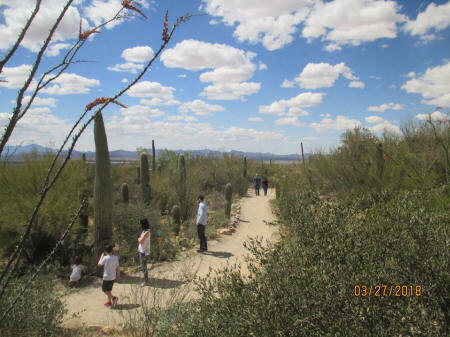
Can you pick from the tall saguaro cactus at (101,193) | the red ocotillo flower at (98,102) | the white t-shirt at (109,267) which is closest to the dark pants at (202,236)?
the tall saguaro cactus at (101,193)

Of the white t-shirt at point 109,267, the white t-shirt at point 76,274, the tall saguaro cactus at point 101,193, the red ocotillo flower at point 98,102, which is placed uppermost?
the red ocotillo flower at point 98,102

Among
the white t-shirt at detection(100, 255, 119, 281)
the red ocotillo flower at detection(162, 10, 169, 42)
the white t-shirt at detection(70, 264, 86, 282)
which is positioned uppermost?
the red ocotillo flower at detection(162, 10, 169, 42)

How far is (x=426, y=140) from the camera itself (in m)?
9.77

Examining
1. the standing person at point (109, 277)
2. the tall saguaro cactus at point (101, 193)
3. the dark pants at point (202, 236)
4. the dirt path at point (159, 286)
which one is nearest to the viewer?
the dirt path at point (159, 286)

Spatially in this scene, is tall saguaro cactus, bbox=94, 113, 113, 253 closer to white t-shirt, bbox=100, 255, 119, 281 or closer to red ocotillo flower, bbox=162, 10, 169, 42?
white t-shirt, bbox=100, 255, 119, 281

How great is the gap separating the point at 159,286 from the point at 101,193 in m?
2.59

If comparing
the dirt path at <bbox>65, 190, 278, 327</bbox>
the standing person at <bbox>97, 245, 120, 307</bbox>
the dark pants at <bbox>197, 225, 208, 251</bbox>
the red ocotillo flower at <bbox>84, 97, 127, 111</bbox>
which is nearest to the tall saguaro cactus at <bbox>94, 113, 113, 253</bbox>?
the dirt path at <bbox>65, 190, 278, 327</bbox>

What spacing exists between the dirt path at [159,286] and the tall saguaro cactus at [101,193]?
1.05 m

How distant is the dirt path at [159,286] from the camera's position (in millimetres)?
5184

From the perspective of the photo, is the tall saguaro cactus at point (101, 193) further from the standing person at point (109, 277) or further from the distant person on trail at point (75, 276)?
the standing person at point (109, 277)

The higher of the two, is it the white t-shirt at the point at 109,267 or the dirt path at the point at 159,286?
the white t-shirt at the point at 109,267

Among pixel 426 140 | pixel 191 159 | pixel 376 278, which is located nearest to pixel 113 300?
pixel 376 278

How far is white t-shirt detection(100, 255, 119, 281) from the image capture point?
5.97 m

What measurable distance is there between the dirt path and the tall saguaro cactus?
1.05 meters
